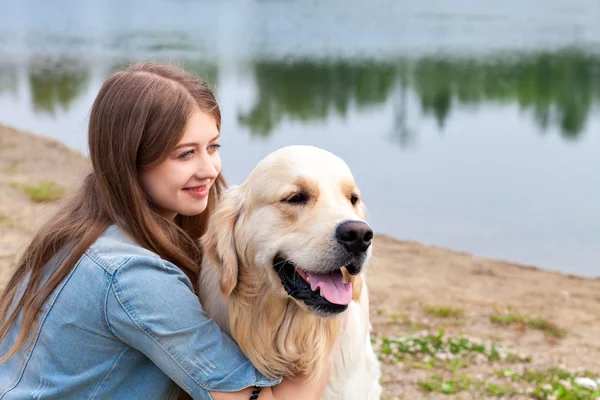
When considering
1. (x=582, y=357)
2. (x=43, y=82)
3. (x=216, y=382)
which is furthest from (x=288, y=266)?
(x=43, y=82)

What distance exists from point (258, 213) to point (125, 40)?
26.8 metres

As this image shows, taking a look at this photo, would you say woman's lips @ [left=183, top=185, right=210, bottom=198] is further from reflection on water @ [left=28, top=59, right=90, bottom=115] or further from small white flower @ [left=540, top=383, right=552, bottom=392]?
reflection on water @ [left=28, top=59, right=90, bottom=115]

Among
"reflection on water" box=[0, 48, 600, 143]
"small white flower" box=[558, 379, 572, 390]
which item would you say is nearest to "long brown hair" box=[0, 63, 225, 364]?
"small white flower" box=[558, 379, 572, 390]

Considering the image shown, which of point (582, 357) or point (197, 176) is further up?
point (197, 176)

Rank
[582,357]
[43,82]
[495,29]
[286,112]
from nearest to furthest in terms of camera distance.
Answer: [582,357] < [286,112] < [43,82] < [495,29]

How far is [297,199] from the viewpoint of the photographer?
112 inches

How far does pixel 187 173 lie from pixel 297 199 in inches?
21.1

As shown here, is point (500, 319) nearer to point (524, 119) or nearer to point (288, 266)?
point (288, 266)

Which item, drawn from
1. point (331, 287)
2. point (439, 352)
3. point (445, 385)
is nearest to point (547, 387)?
point (445, 385)

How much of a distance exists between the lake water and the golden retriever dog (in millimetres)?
3679

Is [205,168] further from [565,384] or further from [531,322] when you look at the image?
[531,322]

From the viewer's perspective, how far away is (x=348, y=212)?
2.74m

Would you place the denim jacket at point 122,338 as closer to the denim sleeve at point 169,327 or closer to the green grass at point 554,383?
the denim sleeve at point 169,327

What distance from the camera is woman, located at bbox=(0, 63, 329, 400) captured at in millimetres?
2629
